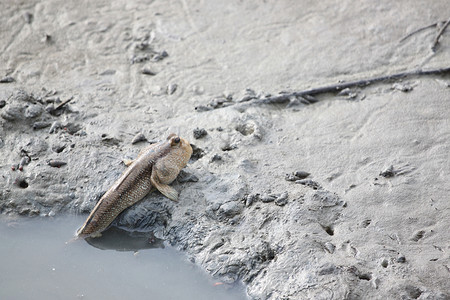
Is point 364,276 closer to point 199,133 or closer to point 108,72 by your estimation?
point 199,133

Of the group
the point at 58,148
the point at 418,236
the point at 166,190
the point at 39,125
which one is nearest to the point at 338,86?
the point at 418,236

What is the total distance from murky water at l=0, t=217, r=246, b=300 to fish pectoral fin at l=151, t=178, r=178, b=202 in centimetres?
38

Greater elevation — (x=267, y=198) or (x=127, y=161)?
(x=127, y=161)

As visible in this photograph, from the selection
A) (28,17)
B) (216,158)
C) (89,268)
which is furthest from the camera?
(28,17)

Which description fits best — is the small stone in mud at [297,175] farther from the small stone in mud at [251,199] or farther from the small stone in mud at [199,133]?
the small stone in mud at [199,133]

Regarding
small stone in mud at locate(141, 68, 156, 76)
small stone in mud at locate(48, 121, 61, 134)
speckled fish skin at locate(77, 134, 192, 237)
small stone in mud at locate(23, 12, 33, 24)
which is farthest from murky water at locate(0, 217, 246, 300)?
small stone in mud at locate(23, 12, 33, 24)

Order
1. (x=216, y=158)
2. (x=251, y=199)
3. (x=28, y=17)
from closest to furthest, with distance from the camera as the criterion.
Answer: (x=251, y=199) → (x=216, y=158) → (x=28, y=17)

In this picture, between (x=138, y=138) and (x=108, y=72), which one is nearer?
(x=138, y=138)

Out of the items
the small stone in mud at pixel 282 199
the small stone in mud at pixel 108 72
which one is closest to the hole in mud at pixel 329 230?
the small stone in mud at pixel 282 199

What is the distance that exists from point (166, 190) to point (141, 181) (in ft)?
0.70

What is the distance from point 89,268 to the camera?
4.14m

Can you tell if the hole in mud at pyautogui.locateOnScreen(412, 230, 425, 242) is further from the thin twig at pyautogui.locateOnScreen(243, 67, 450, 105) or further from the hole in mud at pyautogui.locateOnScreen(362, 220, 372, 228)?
the thin twig at pyautogui.locateOnScreen(243, 67, 450, 105)

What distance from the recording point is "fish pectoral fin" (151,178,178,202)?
4.28 m

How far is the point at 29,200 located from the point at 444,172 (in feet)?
11.3
